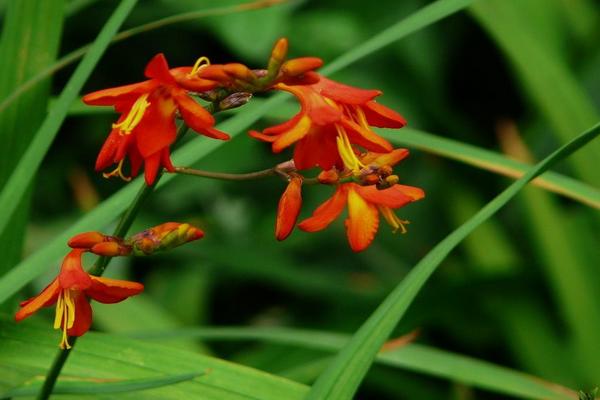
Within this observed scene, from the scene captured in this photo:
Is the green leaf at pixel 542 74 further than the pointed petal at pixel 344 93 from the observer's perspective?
Yes

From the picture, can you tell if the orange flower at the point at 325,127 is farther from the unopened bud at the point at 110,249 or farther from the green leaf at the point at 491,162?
the green leaf at the point at 491,162

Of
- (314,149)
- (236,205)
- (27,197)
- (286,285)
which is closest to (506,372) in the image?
(27,197)

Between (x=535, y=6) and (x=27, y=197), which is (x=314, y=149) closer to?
(x=27, y=197)

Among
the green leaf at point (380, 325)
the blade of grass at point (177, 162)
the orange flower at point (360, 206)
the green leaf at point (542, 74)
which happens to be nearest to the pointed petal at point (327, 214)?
the orange flower at point (360, 206)

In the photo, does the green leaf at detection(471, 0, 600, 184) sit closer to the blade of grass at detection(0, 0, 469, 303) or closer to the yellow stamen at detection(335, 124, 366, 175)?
the blade of grass at detection(0, 0, 469, 303)

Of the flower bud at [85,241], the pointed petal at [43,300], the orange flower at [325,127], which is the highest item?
the orange flower at [325,127]
